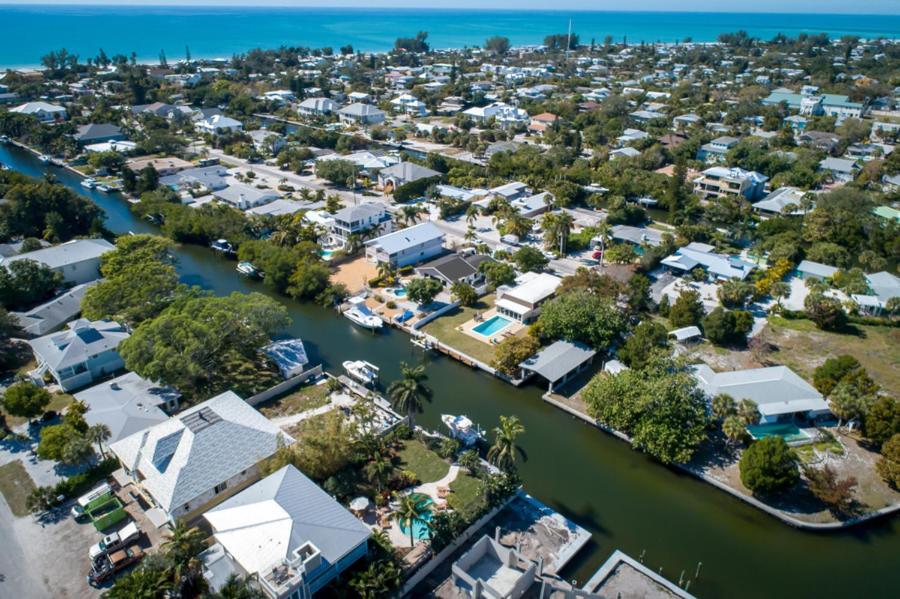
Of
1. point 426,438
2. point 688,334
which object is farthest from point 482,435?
point 688,334

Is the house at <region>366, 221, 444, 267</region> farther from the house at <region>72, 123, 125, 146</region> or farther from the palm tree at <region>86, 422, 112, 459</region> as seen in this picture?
the house at <region>72, 123, 125, 146</region>

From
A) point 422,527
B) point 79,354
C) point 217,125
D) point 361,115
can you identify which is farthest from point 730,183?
point 217,125

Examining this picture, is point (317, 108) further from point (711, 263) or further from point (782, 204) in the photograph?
point (711, 263)

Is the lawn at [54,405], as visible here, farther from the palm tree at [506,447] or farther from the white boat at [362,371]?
the palm tree at [506,447]

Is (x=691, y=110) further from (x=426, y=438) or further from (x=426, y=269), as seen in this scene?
(x=426, y=438)

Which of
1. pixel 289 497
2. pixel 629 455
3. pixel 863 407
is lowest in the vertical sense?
pixel 629 455

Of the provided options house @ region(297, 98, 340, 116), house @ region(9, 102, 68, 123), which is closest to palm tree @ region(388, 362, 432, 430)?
house @ region(297, 98, 340, 116)
